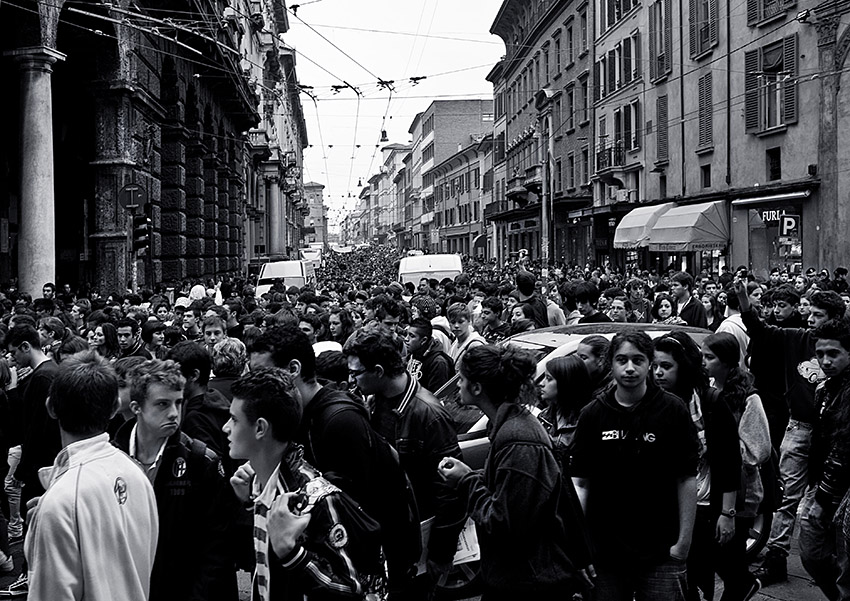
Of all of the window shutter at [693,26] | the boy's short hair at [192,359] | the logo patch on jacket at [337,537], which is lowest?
the logo patch on jacket at [337,537]

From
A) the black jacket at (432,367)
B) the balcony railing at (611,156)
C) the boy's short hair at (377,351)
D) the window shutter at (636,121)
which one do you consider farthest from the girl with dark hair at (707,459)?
the balcony railing at (611,156)

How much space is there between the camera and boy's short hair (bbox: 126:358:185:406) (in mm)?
3914

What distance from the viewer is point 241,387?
126 inches

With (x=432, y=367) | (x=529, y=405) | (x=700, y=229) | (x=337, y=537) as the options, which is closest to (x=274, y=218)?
(x=700, y=229)

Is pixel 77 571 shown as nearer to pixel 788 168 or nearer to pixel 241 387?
pixel 241 387

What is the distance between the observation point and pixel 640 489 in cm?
415

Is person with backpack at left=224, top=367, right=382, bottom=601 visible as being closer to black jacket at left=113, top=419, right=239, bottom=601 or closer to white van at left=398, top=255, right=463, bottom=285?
black jacket at left=113, top=419, right=239, bottom=601

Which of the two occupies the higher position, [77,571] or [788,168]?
[788,168]

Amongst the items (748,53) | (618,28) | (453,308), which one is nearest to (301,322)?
(453,308)

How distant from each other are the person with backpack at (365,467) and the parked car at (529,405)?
25.2 inches

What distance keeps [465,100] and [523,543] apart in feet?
332

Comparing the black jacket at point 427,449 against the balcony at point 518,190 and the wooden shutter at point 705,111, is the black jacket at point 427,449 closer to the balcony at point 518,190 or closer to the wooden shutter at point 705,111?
the wooden shutter at point 705,111

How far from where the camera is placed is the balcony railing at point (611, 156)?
129ft

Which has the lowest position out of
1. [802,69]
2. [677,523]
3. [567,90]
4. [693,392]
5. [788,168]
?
[677,523]
